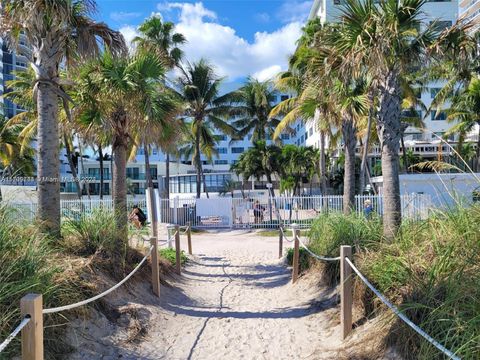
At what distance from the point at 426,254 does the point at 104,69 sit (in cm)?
763

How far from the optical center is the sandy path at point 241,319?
520 cm

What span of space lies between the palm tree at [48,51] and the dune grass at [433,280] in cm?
507

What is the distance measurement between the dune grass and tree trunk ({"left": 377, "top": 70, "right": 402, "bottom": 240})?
0.73 meters

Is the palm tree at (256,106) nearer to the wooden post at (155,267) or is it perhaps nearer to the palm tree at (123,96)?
the palm tree at (123,96)

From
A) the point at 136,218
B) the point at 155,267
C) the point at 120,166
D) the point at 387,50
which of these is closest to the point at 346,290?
the point at 155,267

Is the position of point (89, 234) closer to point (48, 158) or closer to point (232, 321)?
point (48, 158)

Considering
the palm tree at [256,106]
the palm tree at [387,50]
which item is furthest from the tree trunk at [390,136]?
the palm tree at [256,106]

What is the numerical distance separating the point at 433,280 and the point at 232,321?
134 inches

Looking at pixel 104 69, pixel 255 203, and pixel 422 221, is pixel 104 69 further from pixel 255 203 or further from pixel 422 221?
pixel 255 203

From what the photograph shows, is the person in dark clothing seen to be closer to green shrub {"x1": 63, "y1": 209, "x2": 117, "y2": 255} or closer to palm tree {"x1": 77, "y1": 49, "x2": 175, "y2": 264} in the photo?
palm tree {"x1": 77, "y1": 49, "x2": 175, "y2": 264}

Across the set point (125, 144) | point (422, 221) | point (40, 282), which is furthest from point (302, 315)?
point (125, 144)

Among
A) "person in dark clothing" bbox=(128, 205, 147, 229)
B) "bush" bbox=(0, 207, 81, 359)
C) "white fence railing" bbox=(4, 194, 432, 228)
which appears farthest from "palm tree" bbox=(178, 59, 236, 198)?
"bush" bbox=(0, 207, 81, 359)

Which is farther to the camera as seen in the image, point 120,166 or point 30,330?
point 120,166

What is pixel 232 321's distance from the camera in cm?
645
